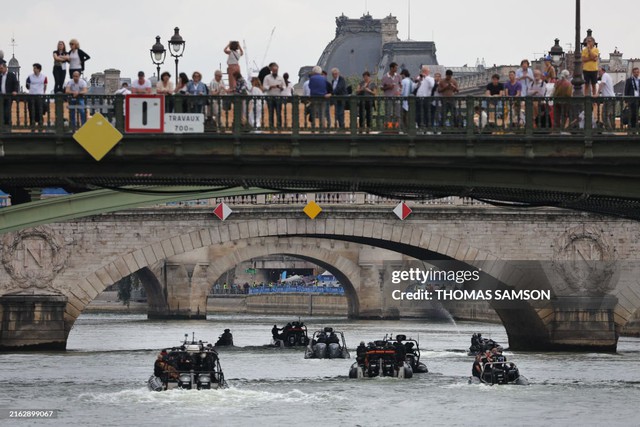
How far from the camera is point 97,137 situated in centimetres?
3209

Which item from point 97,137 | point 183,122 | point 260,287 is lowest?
point 97,137

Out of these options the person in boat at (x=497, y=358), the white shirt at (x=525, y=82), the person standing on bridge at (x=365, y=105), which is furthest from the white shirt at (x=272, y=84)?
the person in boat at (x=497, y=358)

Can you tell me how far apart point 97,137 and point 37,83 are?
2.99 meters

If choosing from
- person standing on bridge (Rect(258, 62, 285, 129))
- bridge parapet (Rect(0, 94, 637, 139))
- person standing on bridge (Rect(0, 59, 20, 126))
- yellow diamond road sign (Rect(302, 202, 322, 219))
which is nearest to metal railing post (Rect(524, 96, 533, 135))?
bridge parapet (Rect(0, 94, 637, 139))

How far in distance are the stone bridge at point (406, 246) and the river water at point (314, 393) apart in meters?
1.70

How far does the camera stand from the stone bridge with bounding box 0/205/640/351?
69.1 metres

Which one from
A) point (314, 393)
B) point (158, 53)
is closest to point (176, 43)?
point (158, 53)

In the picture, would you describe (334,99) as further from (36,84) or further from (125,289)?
(125,289)

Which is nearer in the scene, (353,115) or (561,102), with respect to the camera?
(353,115)

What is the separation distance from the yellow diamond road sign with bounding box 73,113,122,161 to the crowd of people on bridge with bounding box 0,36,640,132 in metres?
0.71

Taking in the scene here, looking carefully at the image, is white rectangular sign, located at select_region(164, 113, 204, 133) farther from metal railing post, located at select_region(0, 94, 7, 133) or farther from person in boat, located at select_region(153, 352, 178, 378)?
person in boat, located at select_region(153, 352, 178, 378)

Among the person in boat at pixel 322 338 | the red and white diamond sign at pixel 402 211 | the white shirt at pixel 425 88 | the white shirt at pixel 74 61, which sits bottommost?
the person in boat at pixel 322 338

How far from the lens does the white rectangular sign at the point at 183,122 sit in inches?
1270

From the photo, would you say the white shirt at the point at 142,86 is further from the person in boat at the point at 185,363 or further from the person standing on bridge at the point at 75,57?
the person in boat at the point at 185,363
